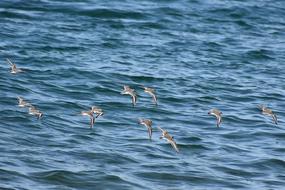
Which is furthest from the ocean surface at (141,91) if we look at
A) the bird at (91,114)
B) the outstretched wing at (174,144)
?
the bird at (91,114)

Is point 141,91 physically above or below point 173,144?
below

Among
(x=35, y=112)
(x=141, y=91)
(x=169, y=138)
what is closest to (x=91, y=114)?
(x=35, y=112)

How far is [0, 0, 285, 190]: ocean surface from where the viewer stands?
25125 mm

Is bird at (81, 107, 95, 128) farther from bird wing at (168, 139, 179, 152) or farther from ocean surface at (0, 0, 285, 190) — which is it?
bird wing at (168, 139, 179, 152)

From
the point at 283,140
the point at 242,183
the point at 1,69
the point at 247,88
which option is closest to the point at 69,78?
the point at 1,69

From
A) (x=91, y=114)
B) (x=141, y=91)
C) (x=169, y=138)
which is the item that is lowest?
(x=141, y=91)

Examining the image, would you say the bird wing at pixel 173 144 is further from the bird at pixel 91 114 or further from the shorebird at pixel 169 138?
the bird at pixel 91 114

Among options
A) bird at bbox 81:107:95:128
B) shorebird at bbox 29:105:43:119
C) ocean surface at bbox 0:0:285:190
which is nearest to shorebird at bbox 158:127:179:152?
ocean surface at bbox 0:0:285:190

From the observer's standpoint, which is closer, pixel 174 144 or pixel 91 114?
pixel 174 144

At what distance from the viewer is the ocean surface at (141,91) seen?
2512 cm

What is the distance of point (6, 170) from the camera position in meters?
23.5

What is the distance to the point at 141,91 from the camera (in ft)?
119

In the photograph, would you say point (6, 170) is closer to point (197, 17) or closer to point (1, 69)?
point (1, 69)

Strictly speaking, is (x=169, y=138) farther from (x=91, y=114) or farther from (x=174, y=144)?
(x=91, y=114)
